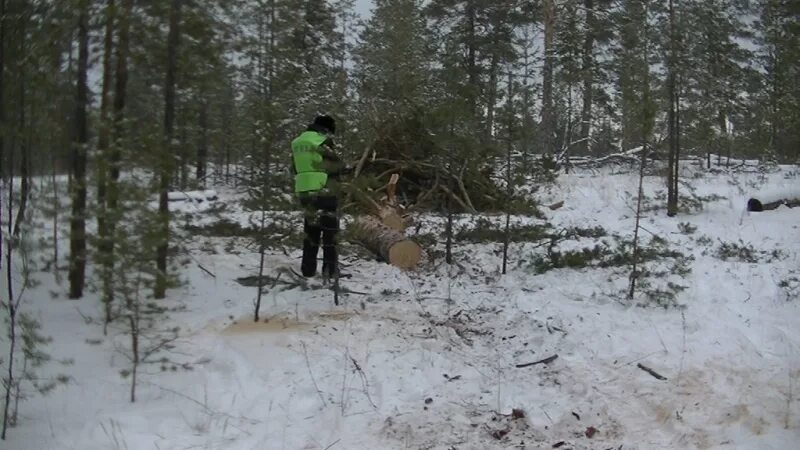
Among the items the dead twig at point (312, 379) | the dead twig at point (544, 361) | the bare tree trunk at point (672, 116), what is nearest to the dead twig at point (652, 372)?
the dead twig at point (544, 361)

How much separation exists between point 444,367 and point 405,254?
349 centimetres

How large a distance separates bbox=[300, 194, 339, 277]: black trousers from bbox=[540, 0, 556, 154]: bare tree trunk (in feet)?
49.8

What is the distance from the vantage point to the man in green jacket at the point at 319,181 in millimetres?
7186

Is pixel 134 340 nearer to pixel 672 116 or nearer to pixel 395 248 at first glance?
pixel 395 248

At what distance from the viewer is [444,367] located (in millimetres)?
5758

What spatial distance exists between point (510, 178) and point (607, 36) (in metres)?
18.0

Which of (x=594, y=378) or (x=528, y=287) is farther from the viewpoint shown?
(x=528, y=287)

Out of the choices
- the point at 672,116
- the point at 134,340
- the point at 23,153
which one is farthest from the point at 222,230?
the point at 672,116

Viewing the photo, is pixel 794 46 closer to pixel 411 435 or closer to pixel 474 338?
pixel 474 338

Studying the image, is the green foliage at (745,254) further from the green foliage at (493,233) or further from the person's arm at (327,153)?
the person's arm at (327,153)

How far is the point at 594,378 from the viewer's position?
5512mm

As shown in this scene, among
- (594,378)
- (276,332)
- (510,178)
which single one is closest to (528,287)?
(510,178)

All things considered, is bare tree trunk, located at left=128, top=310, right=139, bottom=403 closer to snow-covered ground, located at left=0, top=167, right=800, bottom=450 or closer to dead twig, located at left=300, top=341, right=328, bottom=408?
snow-covered ground, located at left=0, top=167, right=800, bottom=450

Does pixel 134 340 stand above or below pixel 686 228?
below
